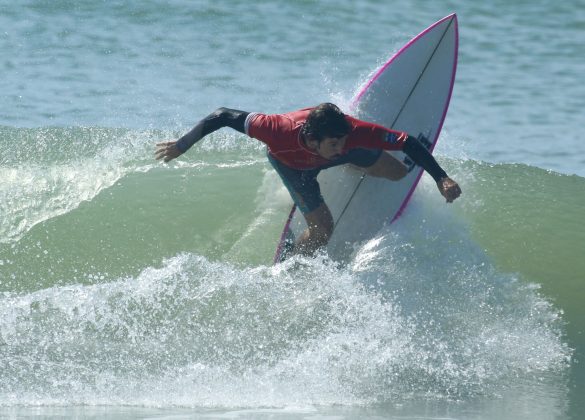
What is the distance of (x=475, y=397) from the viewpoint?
5.16 m

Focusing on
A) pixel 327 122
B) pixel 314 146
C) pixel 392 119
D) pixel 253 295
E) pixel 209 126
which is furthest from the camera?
pixel 392 119

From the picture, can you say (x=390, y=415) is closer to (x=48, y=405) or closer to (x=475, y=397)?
(x=475, y=397)

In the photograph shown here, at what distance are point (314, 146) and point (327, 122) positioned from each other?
21 centimetres

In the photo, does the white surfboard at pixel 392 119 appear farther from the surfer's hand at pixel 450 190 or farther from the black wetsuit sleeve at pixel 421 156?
the surfer's hand at pixel 450 190

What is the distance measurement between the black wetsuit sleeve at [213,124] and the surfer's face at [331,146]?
1.80 ft

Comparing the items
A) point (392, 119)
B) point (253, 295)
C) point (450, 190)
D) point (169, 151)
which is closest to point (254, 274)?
point (253, 295)

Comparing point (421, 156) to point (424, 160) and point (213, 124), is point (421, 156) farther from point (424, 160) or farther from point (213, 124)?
point (213, 124)

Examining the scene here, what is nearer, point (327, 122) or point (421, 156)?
point (327, 122)

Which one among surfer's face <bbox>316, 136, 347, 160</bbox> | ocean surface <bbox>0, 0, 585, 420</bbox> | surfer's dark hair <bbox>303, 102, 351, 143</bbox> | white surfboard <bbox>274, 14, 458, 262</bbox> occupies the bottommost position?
ocean surface <bbox>0, 0, 585, 420</bbox>

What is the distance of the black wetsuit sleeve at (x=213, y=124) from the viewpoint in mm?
5789

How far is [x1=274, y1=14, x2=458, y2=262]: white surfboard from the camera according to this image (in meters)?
6.63

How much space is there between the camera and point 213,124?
581cm

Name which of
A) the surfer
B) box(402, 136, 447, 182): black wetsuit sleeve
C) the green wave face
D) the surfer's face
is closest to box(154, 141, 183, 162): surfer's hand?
the surfer

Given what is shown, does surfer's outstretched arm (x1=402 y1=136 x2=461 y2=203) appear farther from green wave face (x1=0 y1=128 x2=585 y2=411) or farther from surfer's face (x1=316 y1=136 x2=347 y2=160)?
green wave face (x1=0 y1=128 x2=585 y2=411)
